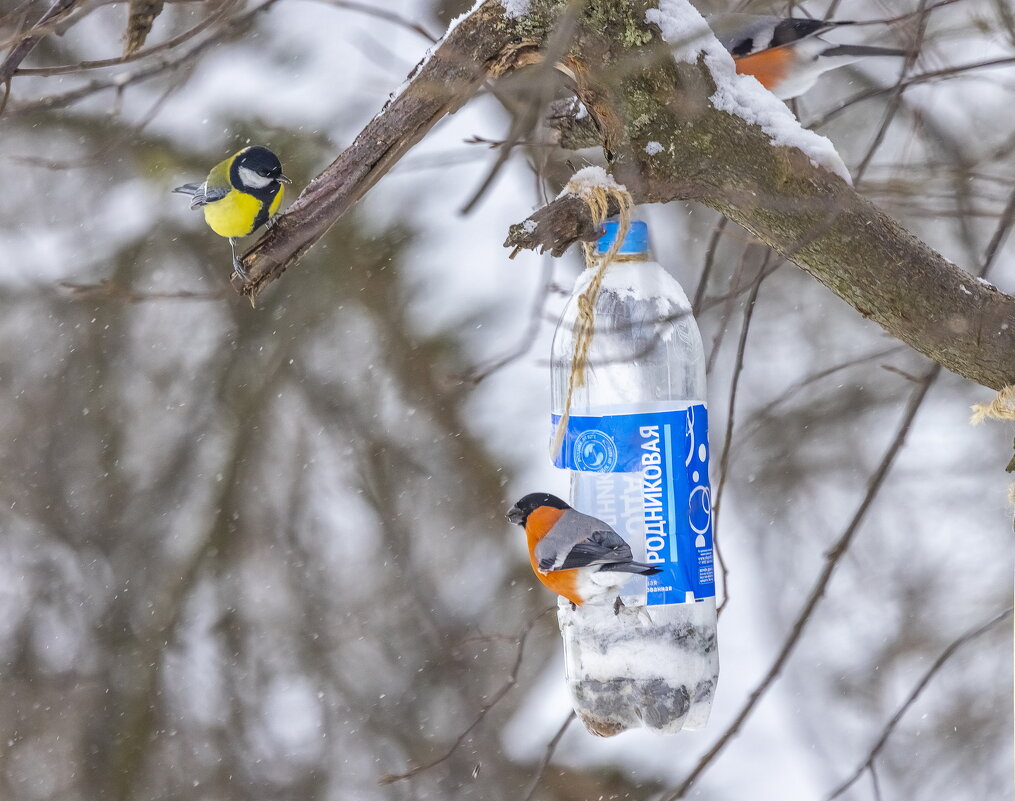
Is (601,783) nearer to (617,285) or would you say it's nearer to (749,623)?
(749,623)

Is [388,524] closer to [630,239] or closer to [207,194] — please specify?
[207,194]

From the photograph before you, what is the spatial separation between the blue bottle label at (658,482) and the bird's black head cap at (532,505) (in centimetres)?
11

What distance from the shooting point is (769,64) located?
2.29m

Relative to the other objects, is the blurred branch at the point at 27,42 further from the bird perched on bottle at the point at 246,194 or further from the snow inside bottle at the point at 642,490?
the snow inside bottle at the point at 642,490

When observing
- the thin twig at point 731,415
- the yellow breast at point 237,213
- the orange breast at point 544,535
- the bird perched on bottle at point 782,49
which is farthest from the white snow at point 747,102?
the yellow breast at point 237,213

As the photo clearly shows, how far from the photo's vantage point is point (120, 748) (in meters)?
4.55

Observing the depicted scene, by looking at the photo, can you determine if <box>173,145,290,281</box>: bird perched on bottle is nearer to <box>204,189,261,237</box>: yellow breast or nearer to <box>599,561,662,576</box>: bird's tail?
<box>204,189,261,237</box>: yellow breast

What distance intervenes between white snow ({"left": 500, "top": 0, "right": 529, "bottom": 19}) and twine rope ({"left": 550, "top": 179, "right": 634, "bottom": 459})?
0.95 ft

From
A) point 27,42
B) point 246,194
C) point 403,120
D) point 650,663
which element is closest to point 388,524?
point 650,663

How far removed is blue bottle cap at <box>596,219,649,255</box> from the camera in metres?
1.78

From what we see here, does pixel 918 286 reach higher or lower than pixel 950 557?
higher

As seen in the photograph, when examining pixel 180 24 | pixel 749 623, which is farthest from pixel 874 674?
pixel 180 24

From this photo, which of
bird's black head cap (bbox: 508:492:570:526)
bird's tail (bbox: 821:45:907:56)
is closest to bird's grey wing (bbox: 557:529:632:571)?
bird's black head cap (bbox: 508:492:570:526)

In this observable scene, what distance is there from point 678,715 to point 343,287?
279cm
